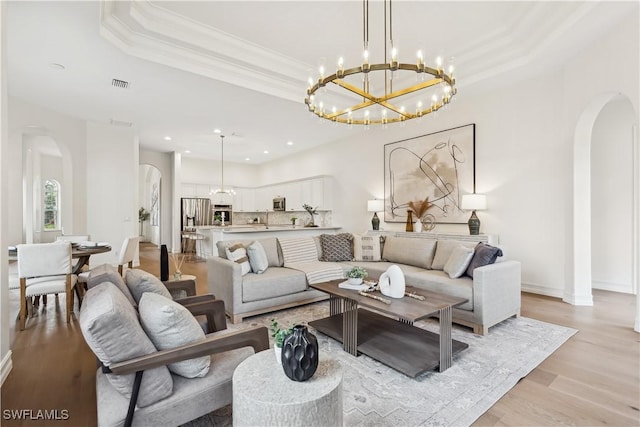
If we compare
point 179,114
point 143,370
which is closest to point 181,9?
point 179,114

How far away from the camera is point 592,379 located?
2137 millimetres

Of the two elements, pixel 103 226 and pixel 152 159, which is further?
pixel 152 159

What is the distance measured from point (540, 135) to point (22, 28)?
644 cm

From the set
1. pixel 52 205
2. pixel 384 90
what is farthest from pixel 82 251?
pixel 52 205

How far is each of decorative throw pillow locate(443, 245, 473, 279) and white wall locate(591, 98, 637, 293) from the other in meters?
2.92

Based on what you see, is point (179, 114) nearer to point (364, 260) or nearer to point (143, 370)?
point (364, 260)

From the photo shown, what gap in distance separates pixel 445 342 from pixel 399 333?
508mm

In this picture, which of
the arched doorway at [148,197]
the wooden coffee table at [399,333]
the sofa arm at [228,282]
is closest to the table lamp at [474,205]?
the wooden coffee table at [399,333]

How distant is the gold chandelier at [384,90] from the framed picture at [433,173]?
26.3 inches

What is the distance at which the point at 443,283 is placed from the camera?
3.27 meters

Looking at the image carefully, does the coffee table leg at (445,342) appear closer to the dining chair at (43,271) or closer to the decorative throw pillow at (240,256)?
the decorative throw pillow at (240,256)

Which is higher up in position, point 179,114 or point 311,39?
point 311,39

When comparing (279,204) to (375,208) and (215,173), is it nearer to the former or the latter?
(215,173)

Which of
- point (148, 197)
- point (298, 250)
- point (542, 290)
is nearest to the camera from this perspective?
point (542, 290)
